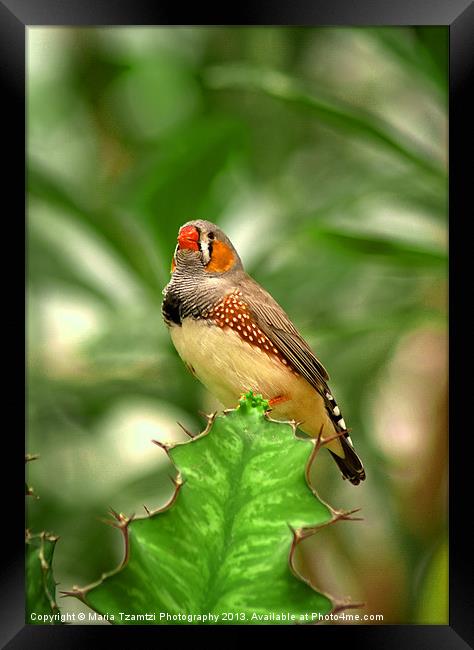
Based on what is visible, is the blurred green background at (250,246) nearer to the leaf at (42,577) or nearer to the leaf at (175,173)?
the leaf at (175,173)

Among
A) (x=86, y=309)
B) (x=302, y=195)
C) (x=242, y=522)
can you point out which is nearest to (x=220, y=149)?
(x=302, y=195)

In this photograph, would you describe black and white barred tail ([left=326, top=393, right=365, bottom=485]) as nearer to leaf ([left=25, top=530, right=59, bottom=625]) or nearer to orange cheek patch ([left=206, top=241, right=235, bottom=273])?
orange cheek patch ([left=206, top=241, right=235, bottom=273])

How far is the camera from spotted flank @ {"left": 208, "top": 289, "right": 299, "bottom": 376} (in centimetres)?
136

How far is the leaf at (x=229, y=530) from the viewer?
0.85m

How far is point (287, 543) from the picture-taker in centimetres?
86

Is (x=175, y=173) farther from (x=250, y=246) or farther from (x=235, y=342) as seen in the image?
(x=235, y=342)

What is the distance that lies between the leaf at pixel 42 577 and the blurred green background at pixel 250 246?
0.14 metres

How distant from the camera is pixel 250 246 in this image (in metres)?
1.46

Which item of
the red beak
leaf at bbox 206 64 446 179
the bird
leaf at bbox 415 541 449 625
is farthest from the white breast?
leaf at bbox 206 64 446 179
